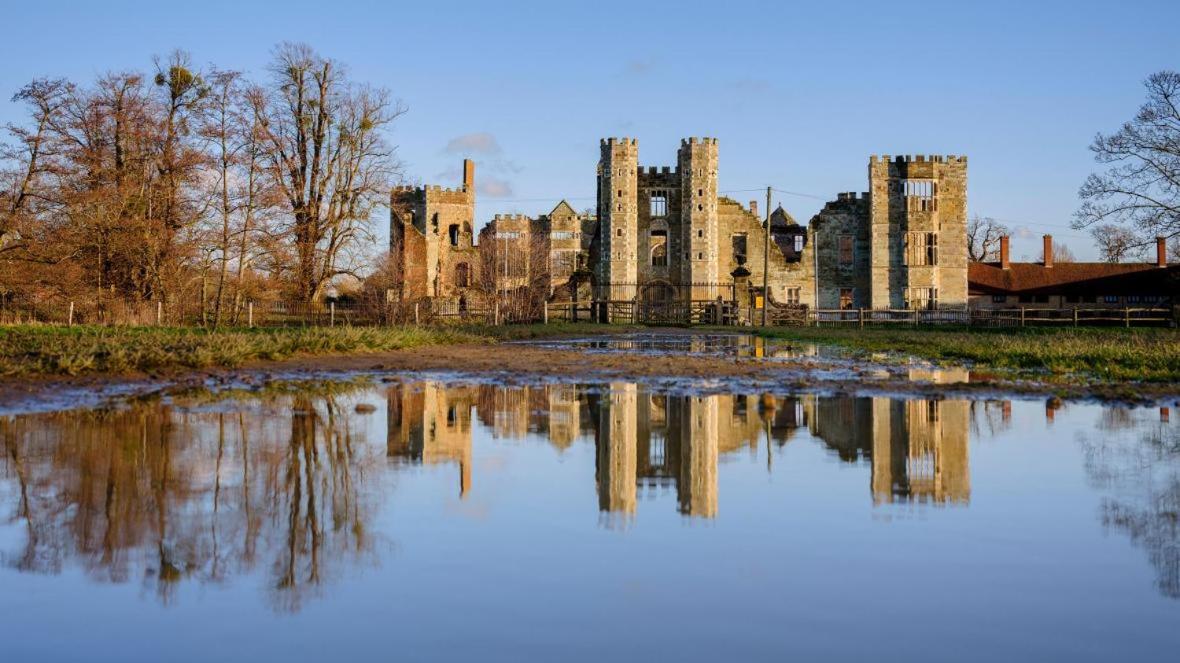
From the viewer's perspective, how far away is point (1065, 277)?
253ft

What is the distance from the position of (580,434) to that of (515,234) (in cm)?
8316

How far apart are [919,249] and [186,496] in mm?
63195

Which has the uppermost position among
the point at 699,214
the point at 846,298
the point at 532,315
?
the point at 699,214

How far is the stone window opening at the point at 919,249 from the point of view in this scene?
65375mm


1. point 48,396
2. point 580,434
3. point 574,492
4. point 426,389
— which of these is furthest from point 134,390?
point 574,492

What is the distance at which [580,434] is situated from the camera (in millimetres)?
10219

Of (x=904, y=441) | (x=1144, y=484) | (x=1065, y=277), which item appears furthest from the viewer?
(x=1065, y=277)

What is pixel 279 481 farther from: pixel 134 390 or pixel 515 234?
pixel 515 234

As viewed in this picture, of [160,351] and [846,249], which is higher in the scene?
[846,249]

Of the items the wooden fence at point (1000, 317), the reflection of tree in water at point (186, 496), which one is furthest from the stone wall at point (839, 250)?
the reflection of tree in water at point (186, 496)

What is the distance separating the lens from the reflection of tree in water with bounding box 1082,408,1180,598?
18.1 feet

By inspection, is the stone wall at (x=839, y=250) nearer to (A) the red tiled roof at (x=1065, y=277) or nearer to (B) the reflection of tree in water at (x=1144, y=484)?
(A) the red tiled roof at (x=1065, y=277)

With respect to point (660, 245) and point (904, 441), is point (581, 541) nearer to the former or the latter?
point (904, 441)

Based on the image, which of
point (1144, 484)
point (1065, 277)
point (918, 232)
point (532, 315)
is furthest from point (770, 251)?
point (1144, 484)
